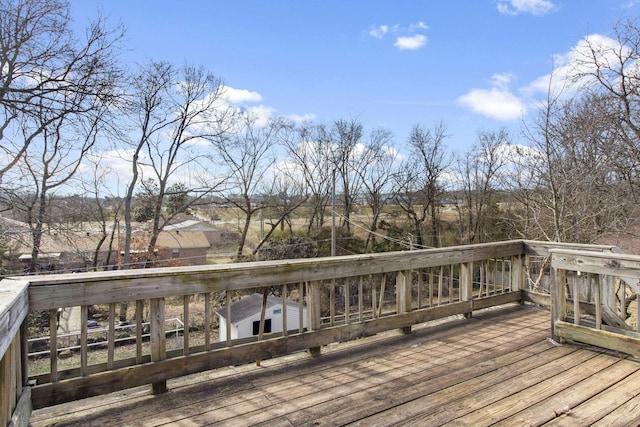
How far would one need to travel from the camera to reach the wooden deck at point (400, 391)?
209cm

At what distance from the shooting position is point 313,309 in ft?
10.1

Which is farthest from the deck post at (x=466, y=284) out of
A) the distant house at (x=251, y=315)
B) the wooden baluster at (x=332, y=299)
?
the distant house at (x=251, y=315)

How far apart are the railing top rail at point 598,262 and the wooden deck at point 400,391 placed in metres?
0.68

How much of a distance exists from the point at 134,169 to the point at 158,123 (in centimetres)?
281

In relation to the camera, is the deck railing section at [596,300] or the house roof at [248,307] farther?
the house roof at [248,307]

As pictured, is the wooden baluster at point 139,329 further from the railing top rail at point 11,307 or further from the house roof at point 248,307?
the house roof at point 248,307

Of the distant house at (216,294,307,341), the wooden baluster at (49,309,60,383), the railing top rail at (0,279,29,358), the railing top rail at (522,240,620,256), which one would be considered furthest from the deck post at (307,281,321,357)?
the distant house at (216,294,307,341)

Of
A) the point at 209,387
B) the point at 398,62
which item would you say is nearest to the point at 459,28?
the point at 398,62

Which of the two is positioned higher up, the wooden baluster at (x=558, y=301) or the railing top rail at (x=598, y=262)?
the railing top rail at (x=598, y=262)

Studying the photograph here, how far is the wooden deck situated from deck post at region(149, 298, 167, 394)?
0.21 ft

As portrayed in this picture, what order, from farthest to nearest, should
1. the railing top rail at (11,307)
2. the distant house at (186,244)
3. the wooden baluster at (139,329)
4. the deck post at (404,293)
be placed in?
1. the distant house at (186,244)
2. the deck post at (404,293)
3. the wooden baluster at (139,329)
4. the railing top rail at (11,307)

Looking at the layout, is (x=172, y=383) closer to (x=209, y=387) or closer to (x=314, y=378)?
(x=209, y=387)

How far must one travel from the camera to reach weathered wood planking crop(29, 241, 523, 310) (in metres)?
2.09

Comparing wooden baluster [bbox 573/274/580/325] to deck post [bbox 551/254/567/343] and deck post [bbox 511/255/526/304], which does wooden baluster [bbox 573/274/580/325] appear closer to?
deck post [bbox 551/254/567/343]
